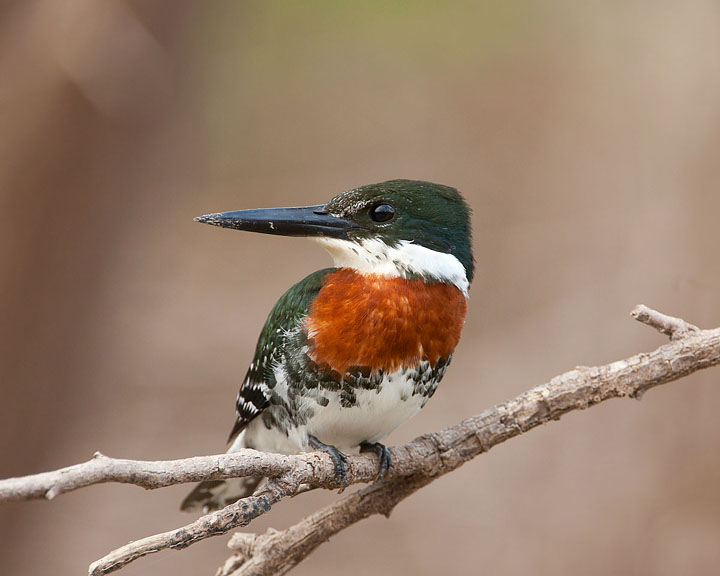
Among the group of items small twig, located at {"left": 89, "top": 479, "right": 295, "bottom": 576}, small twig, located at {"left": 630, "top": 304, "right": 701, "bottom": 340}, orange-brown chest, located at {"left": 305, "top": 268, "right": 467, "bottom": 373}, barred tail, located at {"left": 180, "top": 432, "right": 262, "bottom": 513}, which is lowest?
small twig, located at {"left": 89, "top": 479, "right": 295, "bottom": 576}

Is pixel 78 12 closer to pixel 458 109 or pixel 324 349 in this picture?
pixel 324 349

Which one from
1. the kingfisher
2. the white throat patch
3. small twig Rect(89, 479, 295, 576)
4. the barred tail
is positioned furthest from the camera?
the barred tail

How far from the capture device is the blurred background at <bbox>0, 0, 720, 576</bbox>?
171 inches

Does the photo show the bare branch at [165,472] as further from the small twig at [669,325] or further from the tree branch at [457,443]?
the small twig at [669,325]

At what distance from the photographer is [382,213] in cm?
294

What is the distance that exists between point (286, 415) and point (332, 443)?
208 millimetres

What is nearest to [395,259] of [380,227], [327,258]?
[380,227]

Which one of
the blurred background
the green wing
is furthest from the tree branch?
the blurred background

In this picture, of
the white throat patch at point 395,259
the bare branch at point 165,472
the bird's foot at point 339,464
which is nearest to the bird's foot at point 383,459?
the bird's foot at point 339,464

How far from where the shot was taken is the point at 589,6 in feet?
19.2

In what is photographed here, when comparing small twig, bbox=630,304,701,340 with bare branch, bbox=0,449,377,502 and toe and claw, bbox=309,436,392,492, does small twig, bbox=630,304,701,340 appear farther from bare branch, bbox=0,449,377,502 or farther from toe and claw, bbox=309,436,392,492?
bare branch, bbox=0,449,377,502

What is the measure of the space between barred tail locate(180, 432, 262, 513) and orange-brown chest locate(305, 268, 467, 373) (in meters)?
0.91

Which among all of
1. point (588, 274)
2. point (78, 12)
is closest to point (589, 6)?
point (588, 274)

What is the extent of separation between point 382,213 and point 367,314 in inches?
15.0
